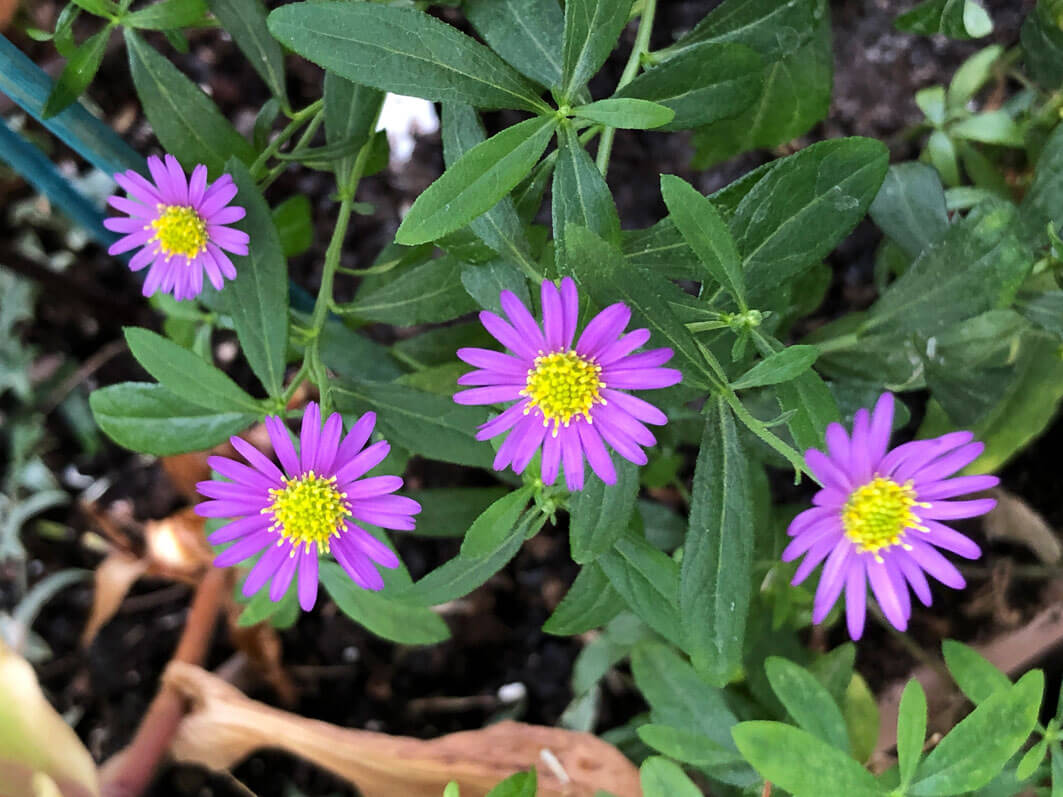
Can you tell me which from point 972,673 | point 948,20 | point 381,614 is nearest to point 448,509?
point 381,614

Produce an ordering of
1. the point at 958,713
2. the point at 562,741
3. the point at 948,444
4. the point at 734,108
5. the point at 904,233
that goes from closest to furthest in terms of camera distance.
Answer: the point at 948,444 < the point at 734,108 < the point at 904,233 < the point at 562,741 < the point at 958,713

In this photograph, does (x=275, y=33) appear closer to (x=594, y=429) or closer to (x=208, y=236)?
(x=208, y=236)

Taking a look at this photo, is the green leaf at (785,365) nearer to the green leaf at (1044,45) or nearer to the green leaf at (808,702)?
the green leaf at (808,702)

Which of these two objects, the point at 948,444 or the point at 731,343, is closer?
the point at 948,444

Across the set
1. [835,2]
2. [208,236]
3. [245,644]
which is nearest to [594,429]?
[208,236]

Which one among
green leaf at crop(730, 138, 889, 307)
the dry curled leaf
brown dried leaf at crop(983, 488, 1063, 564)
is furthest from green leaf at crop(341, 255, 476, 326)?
brown dried leaf at crop(983, 488, 1063, 564)

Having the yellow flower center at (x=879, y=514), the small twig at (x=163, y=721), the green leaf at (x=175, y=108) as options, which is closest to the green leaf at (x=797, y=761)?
the yellow flower center at (x=879, y=514)
